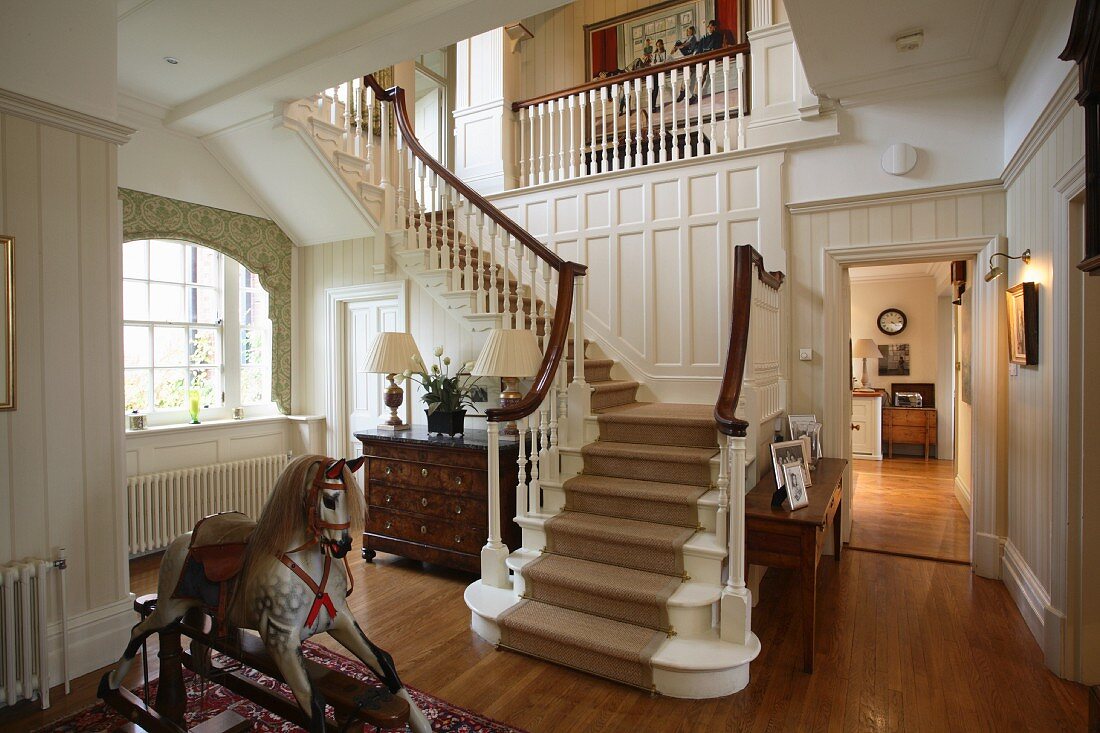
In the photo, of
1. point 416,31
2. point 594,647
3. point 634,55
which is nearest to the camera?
point 594,647

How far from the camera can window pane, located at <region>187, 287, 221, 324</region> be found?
4.94 meters

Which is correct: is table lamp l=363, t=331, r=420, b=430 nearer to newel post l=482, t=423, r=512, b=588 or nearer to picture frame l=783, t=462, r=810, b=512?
newel post l=482, t=423, r=512, b=588

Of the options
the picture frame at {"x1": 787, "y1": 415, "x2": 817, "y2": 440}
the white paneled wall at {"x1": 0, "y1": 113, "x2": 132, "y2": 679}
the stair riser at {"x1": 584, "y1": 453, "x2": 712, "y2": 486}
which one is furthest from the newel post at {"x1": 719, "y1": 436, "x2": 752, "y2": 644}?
the white paneled wall at {"x1": 0, "y1": 113, "x2": 132, "y2": 679}

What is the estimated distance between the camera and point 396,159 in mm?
5262

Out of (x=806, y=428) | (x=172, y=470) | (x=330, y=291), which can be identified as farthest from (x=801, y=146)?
(x=172, y=470)

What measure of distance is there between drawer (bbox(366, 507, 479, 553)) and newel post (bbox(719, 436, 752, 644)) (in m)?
1.65

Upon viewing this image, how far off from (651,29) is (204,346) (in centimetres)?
560

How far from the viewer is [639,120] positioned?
4836 millimetres

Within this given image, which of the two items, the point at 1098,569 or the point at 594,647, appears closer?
the point at 1098,569

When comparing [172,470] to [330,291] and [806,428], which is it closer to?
[330,291]

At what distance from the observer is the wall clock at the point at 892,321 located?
28.9 ft

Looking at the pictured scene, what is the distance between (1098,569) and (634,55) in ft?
20.3

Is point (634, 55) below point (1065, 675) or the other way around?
the other way around

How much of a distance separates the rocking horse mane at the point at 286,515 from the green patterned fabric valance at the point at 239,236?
356cm
